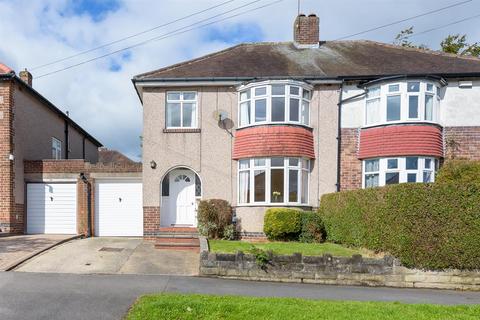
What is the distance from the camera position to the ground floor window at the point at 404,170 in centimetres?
1283

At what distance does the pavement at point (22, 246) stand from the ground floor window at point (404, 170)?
11076 millimetres

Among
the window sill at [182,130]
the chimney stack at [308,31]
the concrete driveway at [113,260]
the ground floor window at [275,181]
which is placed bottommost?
the concrete driveway at [113,260]

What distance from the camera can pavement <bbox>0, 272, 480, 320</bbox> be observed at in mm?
6016

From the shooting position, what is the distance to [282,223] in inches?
480

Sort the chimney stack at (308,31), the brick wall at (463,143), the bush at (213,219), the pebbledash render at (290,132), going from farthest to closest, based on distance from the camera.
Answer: the chimney stack at (308,31) → the brick wall at (463,143) → the pebbledash render at (290,132) → the bush at (213,219)

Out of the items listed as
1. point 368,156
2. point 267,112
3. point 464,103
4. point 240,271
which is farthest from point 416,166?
point 240,271

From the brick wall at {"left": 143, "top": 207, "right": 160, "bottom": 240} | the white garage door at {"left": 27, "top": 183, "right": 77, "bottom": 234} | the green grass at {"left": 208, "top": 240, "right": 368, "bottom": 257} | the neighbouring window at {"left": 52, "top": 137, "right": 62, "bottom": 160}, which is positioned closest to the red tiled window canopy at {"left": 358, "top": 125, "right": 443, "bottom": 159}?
the green grass at {"left": 208, "top": 240, "right": 368, "bottom": 257}

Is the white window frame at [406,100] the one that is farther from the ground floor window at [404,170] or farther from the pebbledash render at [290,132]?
the ground floor window at [404,170]

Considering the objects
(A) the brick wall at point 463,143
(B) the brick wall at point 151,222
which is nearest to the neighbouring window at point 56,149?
(B) the brick wall at point 151,222

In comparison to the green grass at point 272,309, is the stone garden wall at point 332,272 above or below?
below

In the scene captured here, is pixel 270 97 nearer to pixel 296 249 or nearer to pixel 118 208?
pixel 296 249

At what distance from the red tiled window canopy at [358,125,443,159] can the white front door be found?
6695 millimetres

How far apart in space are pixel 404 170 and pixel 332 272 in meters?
5.60

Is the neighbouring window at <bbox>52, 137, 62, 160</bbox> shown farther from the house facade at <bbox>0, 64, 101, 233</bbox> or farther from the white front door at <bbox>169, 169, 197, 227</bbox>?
the white front door at <bbox>169, 169, 197, 227</bbox>
